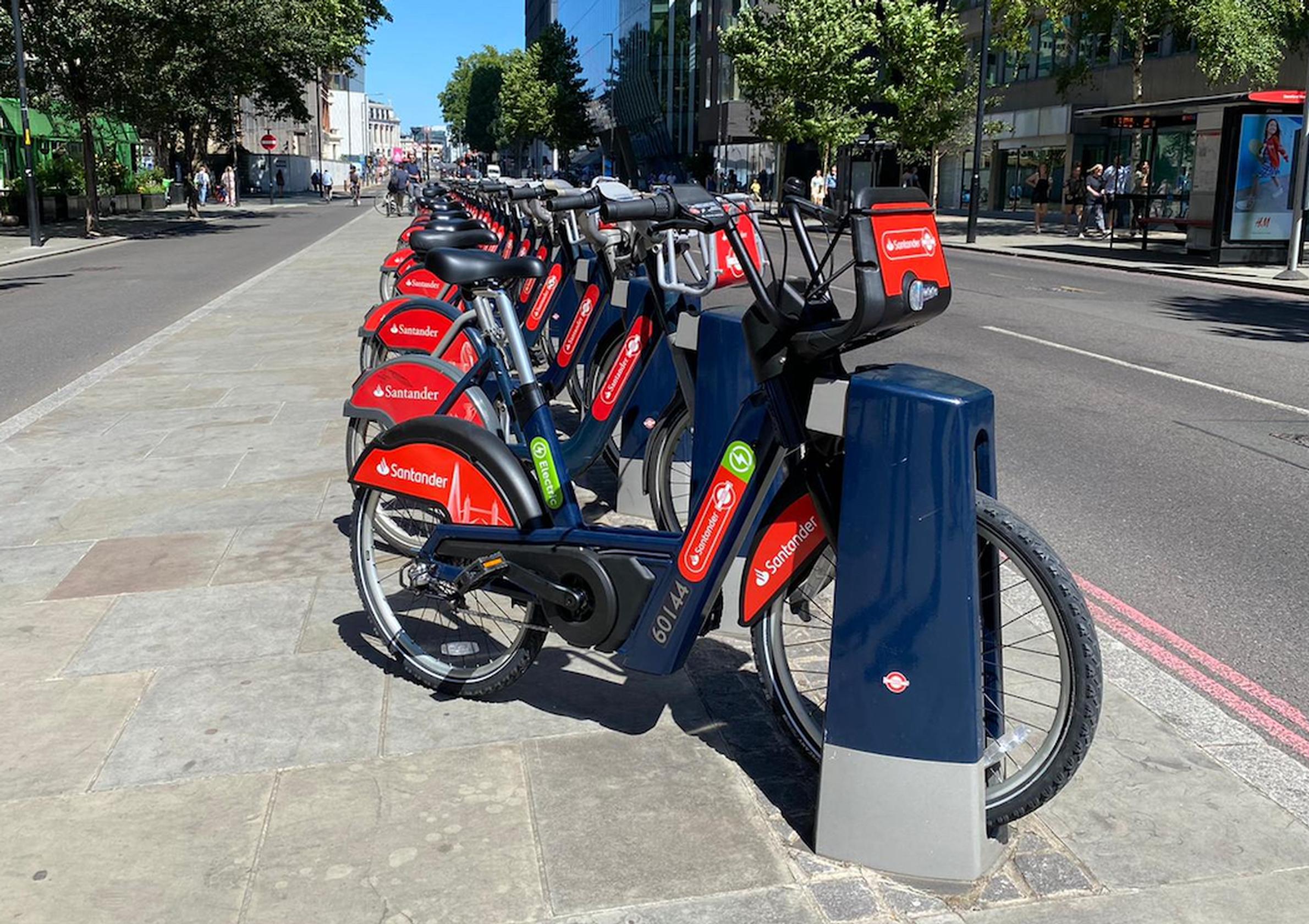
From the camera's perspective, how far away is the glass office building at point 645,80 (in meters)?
71.7

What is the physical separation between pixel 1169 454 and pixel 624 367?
12.5ft

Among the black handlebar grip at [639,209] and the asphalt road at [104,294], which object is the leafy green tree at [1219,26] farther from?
the black handlebar grip at [639,209]

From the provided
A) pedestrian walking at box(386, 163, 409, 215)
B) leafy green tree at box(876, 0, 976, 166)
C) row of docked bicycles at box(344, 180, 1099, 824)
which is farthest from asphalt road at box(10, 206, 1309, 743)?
leafy green tree at box(876, 0, 976, 166)

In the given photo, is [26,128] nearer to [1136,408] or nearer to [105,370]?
[105,370]

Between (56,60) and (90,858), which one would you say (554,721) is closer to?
(90,858)

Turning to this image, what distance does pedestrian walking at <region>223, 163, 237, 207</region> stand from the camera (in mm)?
56000

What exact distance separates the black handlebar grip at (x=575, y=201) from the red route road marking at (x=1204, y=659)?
2.43 m

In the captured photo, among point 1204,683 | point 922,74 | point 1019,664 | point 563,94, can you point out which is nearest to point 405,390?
point 1019,664

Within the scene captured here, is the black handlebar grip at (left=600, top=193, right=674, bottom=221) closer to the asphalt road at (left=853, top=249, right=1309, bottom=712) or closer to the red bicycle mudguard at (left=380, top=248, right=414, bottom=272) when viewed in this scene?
Answer: the asphalt road at (left=853, top=249, right=1309, bottom=712)

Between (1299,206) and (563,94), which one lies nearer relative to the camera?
(1299,206)

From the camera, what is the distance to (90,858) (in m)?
2.81

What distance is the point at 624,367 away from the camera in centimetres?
497

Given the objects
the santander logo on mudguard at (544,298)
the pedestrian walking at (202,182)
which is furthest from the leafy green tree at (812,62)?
the santander logo on mudguard at (544,298)

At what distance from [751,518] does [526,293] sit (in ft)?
16.5
